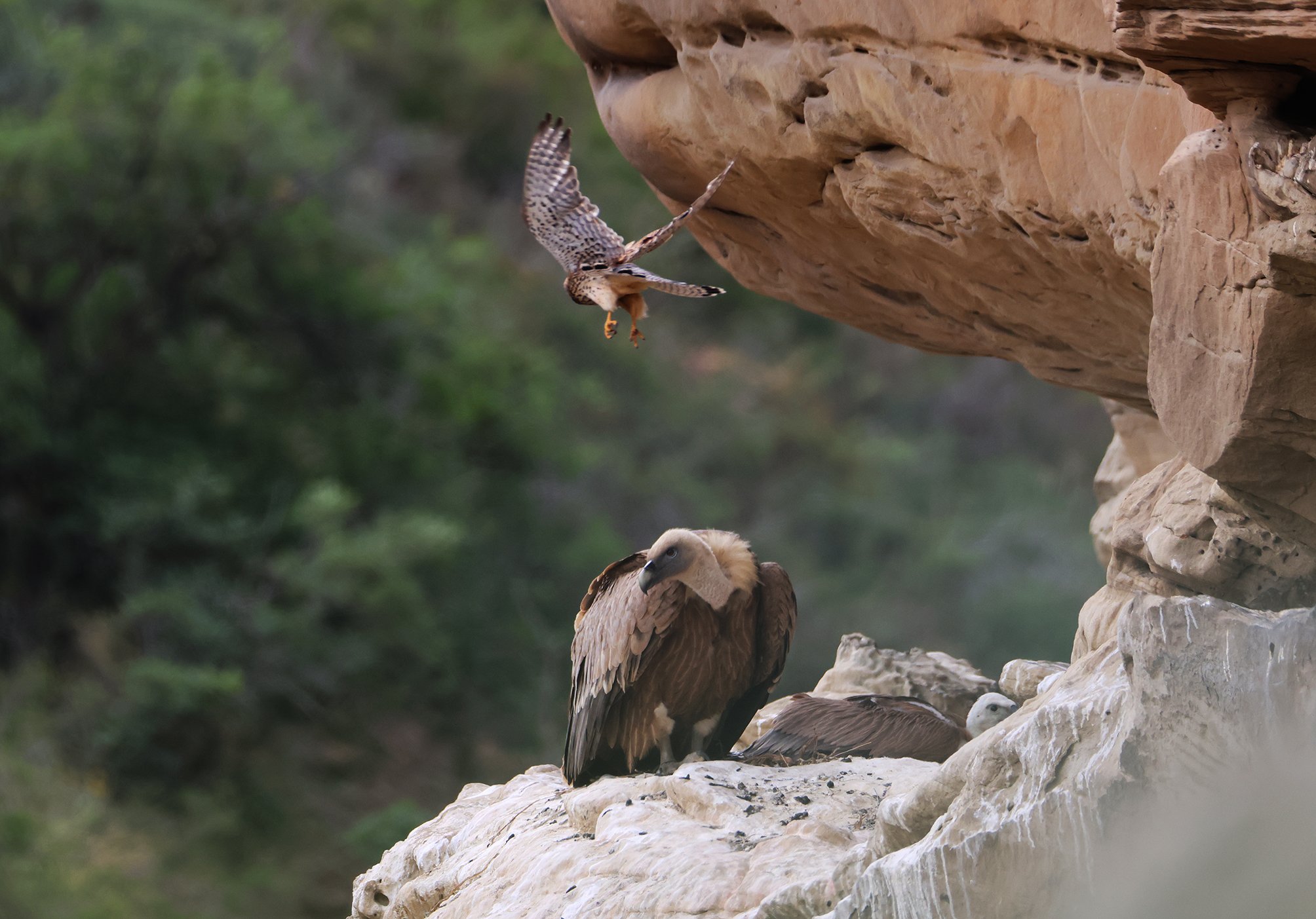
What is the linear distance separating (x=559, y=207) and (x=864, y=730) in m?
1.77

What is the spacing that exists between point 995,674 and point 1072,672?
1332 cm

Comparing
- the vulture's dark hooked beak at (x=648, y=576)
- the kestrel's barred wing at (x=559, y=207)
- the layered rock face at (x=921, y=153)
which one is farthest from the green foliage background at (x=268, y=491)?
the layered rock face at (x=921, y=153)

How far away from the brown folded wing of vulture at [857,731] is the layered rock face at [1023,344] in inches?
10.7

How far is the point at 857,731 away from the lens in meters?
3.92

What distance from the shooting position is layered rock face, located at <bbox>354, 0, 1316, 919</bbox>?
2.25 metres

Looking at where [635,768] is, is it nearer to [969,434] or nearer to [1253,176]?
[1253,176]

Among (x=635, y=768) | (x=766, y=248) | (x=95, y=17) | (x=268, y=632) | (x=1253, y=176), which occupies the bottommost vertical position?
(x=635, y=768)

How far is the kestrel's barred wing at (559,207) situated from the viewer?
3975 millimetres

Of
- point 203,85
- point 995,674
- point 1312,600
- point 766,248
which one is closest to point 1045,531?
point 995,674

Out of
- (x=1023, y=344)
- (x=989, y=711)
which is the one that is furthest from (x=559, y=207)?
(x=989, y=711)

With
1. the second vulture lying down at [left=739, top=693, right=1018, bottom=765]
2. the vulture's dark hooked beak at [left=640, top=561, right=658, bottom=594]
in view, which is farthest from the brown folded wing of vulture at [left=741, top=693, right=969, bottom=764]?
the vulture's dark hooked beak at [left=640, top=561, right=658, bottom=594]

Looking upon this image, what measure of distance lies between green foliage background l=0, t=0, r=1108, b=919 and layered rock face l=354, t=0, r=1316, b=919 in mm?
6637

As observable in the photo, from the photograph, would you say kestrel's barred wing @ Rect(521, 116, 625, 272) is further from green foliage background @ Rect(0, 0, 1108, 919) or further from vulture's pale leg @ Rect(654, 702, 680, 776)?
green foliage background @ Rect(0, 0, 1108, 919)

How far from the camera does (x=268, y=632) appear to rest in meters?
10.5
